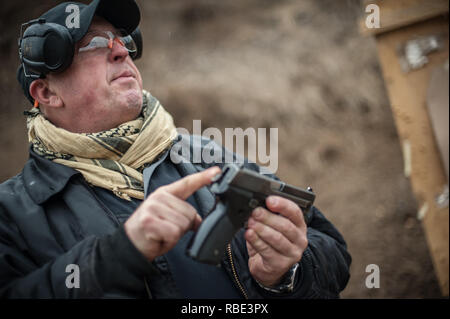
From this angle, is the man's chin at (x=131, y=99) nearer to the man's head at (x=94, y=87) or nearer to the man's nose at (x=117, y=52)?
the man's head at (x=94, y=87)

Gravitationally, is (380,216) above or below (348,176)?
below

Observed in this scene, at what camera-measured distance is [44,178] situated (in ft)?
5.69

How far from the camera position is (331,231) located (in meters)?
2.01

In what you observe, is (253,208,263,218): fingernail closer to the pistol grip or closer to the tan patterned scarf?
the pistol grip

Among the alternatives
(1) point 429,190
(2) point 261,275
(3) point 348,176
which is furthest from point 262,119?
(2) point 261,275

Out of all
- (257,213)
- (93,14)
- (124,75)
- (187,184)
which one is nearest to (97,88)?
(124,75)

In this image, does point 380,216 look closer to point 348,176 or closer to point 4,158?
point 348,176

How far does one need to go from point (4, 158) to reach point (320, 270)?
24.0 feet

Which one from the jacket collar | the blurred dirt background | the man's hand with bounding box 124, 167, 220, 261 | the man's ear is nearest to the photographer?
the man's hand with bounding box 124, 167, 220, 261

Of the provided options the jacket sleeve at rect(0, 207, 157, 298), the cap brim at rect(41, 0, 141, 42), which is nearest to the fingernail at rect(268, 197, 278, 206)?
the jacket sleeve at rect(0, 207, 157, 298)

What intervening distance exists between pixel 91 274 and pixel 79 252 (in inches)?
4.7

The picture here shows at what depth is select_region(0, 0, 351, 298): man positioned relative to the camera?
134cm

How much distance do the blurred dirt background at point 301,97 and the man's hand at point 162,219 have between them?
11.9ft

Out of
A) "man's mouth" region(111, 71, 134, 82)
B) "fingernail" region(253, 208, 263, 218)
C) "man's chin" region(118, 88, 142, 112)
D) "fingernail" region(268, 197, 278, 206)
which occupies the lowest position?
"fingernail" region(253, 208, 263, 218)
